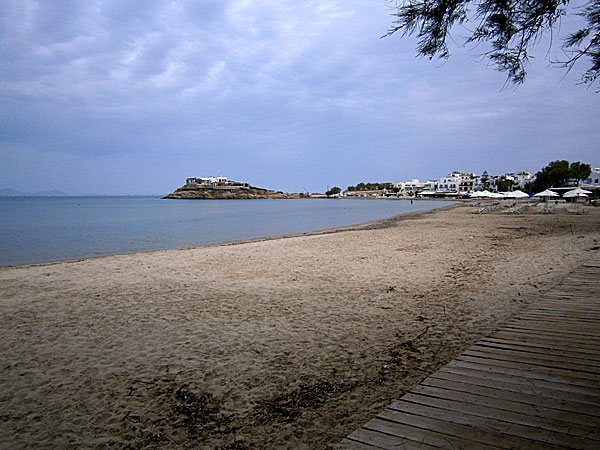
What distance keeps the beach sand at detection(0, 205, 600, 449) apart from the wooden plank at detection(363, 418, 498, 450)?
674 millimetres

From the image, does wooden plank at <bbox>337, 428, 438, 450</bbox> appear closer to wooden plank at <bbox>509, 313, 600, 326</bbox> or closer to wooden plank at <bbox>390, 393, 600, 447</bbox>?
wooden plank at <bbox>390, 393, 600, 447</bbox>

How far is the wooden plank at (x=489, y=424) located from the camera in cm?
177

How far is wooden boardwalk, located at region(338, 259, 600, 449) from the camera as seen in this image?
184cm

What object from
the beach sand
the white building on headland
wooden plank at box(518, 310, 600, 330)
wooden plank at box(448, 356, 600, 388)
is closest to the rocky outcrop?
the white building on headland

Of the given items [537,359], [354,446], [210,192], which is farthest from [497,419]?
[210,192]

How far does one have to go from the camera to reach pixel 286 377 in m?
3.53

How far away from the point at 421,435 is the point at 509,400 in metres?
0.73

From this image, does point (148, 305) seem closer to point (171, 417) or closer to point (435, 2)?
point (171, 417)

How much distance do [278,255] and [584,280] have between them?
24.7 ft

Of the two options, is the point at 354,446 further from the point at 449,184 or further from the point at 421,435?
the point at 449,184

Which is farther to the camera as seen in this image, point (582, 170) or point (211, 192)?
point (211, 192)

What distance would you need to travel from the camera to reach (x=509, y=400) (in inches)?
86.9

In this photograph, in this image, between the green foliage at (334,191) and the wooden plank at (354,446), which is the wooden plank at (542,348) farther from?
the green foliage at (334,191)

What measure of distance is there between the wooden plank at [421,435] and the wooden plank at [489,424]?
8 centimetres
